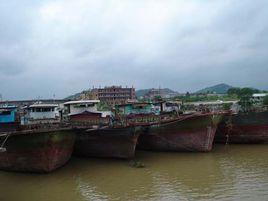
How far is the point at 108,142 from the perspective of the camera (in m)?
22.3

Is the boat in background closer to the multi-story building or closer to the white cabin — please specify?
the white cabin

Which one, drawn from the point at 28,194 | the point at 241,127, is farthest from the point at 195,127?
the point at 28,194

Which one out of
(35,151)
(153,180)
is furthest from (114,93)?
(153,180)

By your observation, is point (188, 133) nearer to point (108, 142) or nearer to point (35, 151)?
point (108, 142)

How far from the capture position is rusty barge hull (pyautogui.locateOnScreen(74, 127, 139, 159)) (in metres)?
21.6

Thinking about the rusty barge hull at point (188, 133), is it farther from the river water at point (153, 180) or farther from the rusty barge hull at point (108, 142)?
the rusty barge hull at point (108, 142)

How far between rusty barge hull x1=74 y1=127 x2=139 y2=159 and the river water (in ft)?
2.19

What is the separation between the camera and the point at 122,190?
50.2ft

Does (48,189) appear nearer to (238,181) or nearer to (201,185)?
(201,185)

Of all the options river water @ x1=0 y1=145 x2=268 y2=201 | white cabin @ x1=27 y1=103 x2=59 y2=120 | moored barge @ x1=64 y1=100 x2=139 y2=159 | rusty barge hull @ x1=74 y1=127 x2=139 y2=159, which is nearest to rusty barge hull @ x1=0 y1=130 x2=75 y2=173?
river water @ x1=0 y1=145 x2=268 y2=201

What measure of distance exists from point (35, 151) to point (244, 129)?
17321 millimetres

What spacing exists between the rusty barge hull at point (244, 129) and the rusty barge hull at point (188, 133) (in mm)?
Result: 4382

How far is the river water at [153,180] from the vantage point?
14.4 meters

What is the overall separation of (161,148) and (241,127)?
769cm
